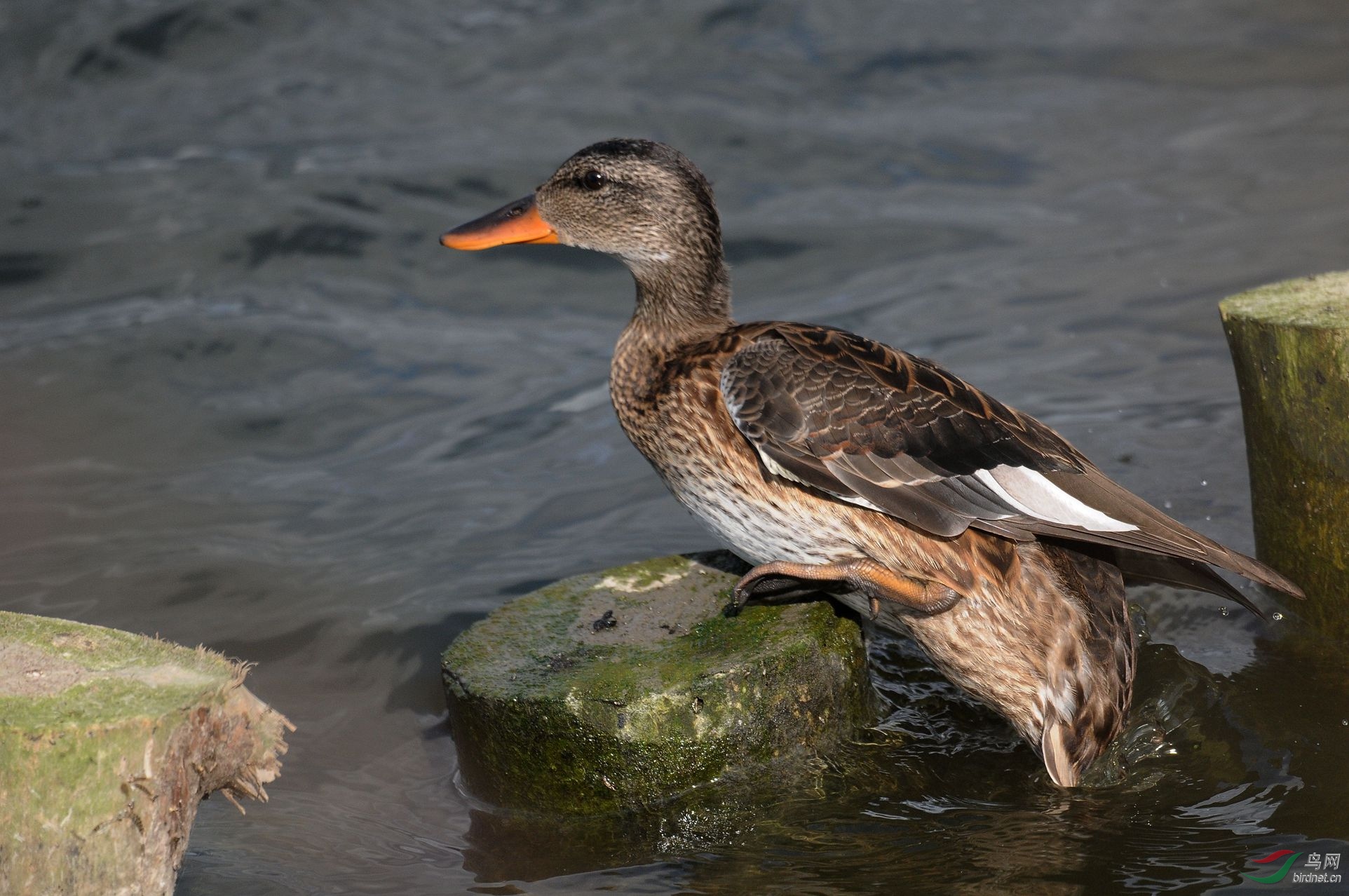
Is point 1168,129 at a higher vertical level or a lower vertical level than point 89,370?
higher

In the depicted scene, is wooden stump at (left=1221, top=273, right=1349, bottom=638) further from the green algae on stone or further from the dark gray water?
the green algae on stone

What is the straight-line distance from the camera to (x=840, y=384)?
4250 mm

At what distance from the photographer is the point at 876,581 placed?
4.12 m

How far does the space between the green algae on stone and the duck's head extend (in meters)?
1.32

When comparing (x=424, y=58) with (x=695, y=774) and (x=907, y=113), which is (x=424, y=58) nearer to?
(x=907, y=113)

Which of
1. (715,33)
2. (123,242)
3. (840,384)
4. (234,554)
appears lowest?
(234,554)

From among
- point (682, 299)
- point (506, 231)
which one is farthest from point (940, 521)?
point (506, 231)

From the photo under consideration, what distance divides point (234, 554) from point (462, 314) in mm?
3223

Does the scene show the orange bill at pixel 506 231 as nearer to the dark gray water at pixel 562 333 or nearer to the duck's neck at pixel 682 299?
the duck's neck at pixel 682 299

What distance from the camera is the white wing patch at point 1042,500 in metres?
4.02

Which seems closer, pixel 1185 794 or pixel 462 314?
pixel 1185 794

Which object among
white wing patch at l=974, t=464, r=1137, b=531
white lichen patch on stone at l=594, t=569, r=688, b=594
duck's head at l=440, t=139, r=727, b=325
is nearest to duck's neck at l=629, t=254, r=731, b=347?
duck's head at l=440, t=139, r=727, b=325

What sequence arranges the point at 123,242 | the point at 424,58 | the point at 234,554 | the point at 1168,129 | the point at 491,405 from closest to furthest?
the point at 234,554, the point at 491,405, the point at 123,242, the point at 1168,129, the point at 424,58

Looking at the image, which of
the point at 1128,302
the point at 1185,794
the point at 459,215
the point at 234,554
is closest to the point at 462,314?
the point at 459,215
